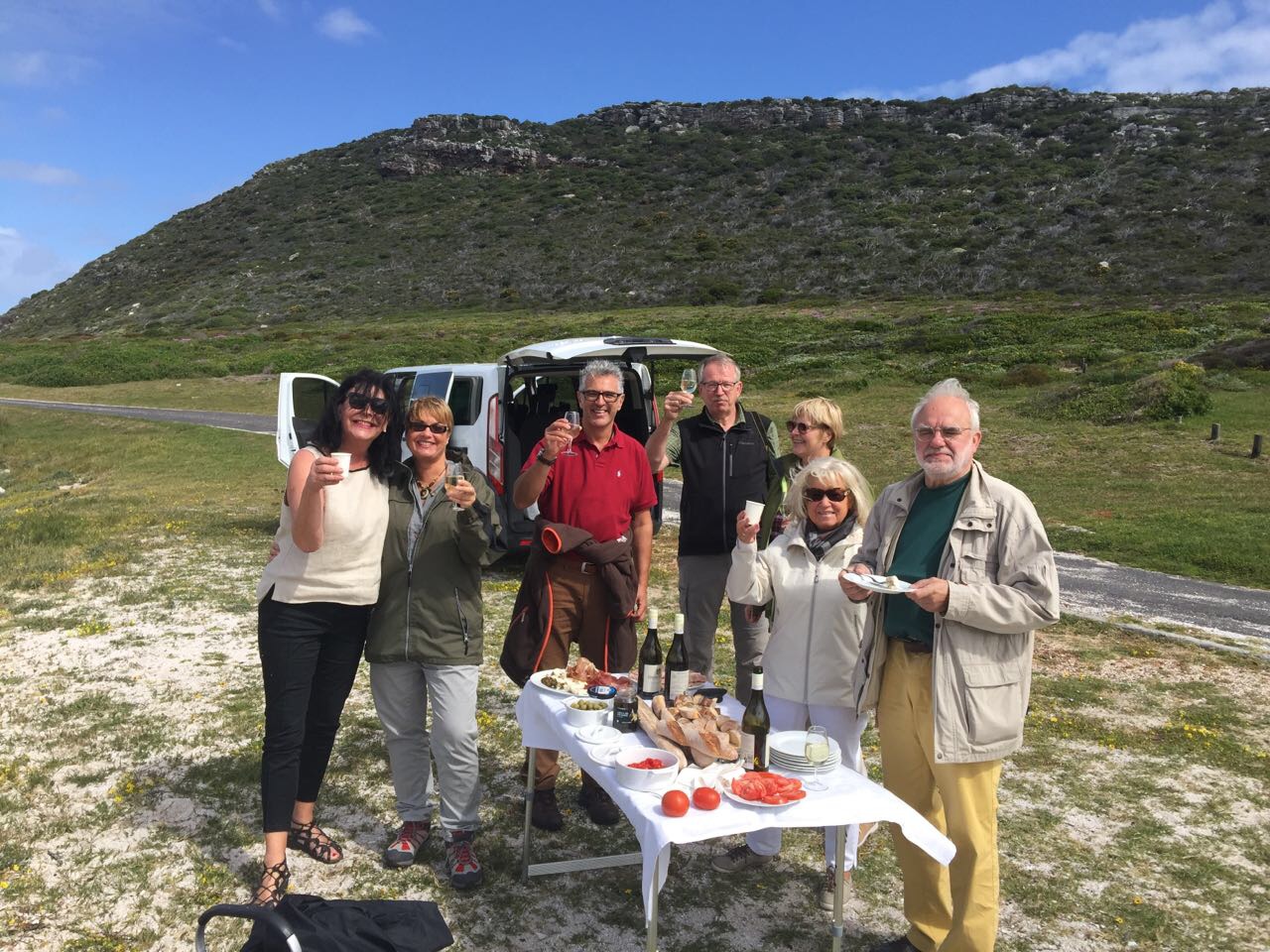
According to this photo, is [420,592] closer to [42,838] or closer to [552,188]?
[42,838]

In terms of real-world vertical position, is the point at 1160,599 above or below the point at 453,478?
below

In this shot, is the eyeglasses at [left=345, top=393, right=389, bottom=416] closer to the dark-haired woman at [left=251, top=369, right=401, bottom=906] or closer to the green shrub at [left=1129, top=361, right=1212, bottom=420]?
the dark-haired woman at [left=251, top=369, right=401, bottom=906]

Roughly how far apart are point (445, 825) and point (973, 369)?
24.7 m

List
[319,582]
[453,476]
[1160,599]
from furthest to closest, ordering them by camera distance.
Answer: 1. [1160,599]
2. [319,582]
3. [453,476]

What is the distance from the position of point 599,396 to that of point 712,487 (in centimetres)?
83

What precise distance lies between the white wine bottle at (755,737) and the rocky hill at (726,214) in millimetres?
44790

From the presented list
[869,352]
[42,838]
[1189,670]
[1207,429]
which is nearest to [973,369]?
[869,352]

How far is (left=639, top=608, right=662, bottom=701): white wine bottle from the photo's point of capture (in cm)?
345

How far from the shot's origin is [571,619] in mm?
4129

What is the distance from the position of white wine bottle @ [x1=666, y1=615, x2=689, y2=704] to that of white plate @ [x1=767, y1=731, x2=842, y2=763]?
1.60ft

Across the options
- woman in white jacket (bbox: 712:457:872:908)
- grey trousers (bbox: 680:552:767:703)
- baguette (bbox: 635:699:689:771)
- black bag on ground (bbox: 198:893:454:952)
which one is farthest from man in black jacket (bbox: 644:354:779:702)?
black bag on ground (bbox: 198:893:454:952)

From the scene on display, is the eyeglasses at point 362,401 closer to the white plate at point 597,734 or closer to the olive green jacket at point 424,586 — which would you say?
the olive green jacket at point 424,586

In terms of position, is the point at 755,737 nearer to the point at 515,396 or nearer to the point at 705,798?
the point at 705,798

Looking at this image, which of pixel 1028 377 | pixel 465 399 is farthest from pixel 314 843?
pixel 1028 377
